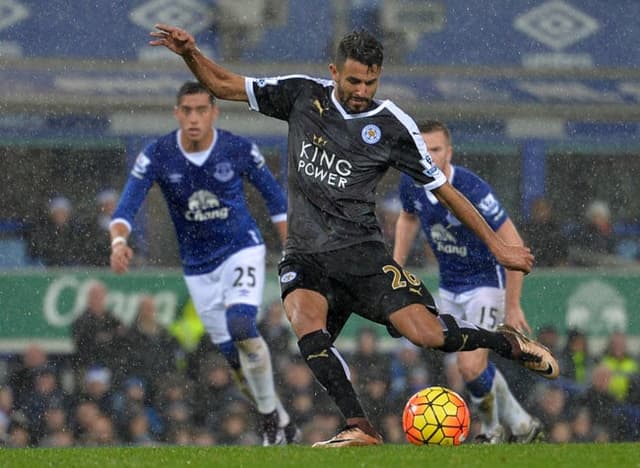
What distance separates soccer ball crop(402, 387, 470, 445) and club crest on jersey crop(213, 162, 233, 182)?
11.5 ft

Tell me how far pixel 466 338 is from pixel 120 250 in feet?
10.5

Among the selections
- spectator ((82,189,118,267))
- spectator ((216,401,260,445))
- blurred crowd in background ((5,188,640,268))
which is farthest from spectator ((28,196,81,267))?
spectator ((216,401,260,445))

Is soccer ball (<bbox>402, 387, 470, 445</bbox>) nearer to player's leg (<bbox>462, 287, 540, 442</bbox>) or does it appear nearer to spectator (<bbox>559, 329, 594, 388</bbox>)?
player's leg (<bbox>462, 287, 540, 442</bbox>)

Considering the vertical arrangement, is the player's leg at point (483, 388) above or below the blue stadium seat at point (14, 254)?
below

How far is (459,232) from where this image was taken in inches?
441

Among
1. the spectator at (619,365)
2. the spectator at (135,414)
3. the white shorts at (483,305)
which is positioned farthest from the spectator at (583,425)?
the white shorts at (483,305)

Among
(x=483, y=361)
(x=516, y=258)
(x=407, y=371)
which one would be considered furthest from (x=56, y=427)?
(x=516, y=258)

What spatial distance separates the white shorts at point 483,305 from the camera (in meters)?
11.4

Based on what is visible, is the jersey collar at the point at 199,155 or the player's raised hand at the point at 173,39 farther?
the jersey collar at the point at 199,155

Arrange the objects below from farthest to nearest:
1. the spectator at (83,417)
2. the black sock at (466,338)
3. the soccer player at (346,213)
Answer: the spectator at (83,417) < the black sock at (466,338) < the soccer player at (346,213)

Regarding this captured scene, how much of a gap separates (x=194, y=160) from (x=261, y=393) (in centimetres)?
185

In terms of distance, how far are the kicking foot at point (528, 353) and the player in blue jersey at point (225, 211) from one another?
3062 mm

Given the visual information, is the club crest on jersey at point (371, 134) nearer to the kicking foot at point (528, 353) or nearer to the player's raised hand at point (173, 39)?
A: the player's raised hand at point (173, 39)

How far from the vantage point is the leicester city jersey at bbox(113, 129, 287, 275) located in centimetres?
1177
